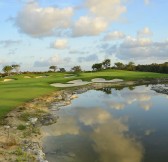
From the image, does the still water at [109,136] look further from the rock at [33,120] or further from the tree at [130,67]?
the tree at [130,67]

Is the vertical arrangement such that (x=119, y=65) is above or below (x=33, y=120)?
above

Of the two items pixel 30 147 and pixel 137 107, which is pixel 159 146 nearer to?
pixel 30 147

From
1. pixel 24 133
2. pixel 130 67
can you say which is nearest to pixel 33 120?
pixel 24 133

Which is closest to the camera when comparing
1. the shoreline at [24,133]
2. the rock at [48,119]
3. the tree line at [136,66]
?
the shoreline at [24,133]

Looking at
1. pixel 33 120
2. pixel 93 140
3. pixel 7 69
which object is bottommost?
pixel 93 140

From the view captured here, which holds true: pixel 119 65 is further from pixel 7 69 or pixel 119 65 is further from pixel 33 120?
pixel 33 120

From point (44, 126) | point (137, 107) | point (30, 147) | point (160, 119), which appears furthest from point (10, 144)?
point (137, 107)

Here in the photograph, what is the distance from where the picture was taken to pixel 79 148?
21109 millimetres

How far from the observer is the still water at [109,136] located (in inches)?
763

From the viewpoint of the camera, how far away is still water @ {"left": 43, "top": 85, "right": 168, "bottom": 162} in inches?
763

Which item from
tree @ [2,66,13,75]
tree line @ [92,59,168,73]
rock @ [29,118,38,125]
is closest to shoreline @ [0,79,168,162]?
rock @ [29,118,38,125]

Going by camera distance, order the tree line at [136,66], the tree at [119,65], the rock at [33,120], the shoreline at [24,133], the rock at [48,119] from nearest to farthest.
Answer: the shoreline at [24,133], the rock at [33,120], the rock at [48,119], the tree line at [136,66], the tree at [119,65]

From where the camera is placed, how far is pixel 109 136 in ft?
78.7

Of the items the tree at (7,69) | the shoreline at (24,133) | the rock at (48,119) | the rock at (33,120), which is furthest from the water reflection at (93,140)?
the tree at (7,69)
